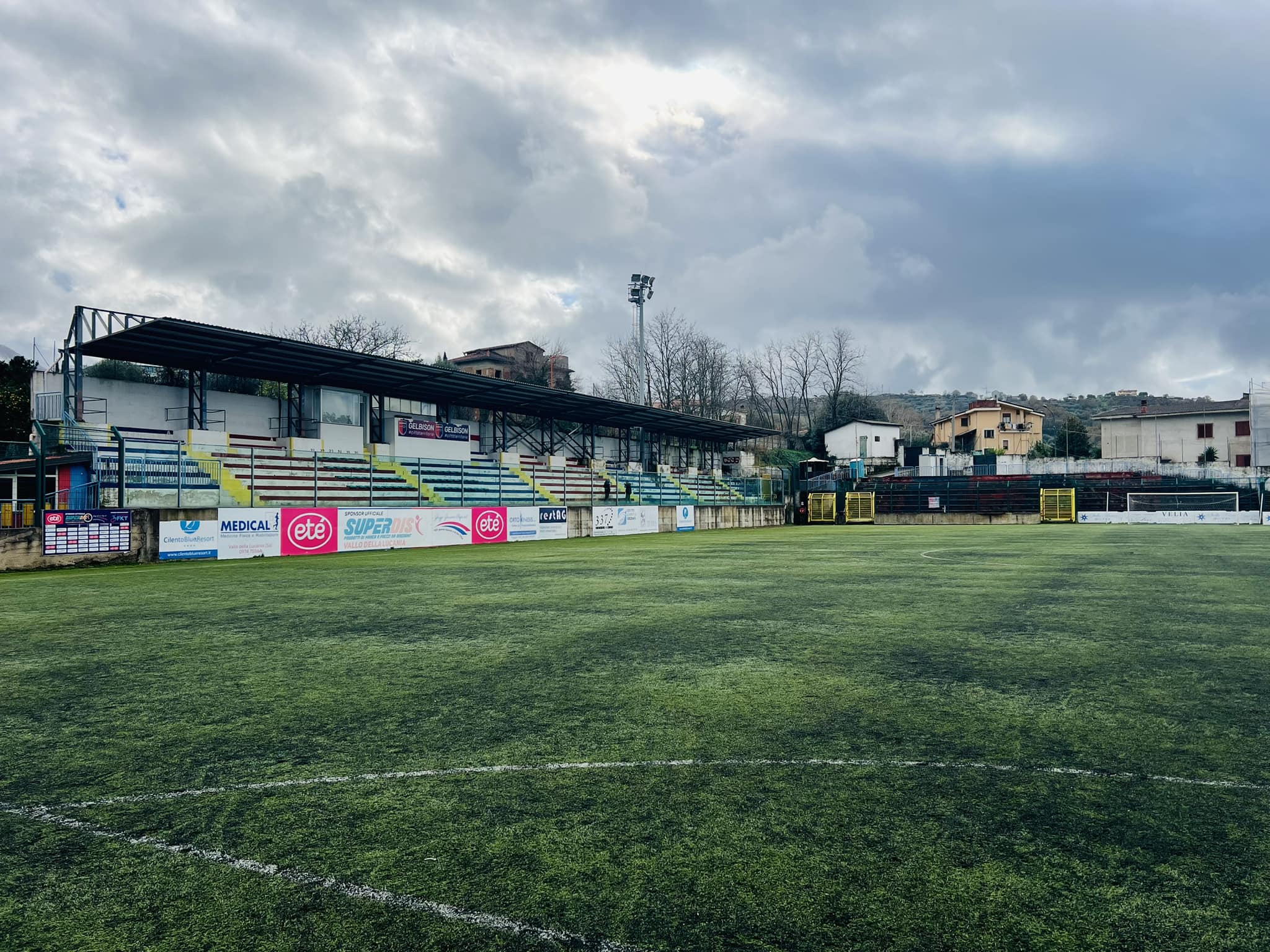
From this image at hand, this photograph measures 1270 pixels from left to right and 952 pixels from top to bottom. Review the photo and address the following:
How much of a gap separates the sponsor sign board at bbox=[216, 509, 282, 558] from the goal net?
44731 millimetres

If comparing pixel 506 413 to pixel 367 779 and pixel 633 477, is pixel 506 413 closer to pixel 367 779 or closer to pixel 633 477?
pixel 633 477

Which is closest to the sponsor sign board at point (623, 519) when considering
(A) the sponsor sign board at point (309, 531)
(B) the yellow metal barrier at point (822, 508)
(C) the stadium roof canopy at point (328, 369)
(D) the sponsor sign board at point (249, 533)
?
(C) the stadium roof canopy at point (328, 369)

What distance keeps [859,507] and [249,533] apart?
3970 cm

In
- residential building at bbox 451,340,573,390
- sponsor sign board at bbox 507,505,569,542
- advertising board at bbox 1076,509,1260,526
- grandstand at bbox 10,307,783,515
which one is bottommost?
advertising board at bbox 1076,509,1260,526

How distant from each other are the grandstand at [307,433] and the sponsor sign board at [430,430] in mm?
69

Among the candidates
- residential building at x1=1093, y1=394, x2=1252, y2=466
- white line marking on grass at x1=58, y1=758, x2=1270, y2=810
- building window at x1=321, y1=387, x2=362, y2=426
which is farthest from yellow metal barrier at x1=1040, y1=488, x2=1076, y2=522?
white line marking on grass at x1=58, y1=758, x2=1270, y2=810

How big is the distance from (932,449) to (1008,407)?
13.6 metres

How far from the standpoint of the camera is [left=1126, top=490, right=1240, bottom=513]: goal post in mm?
43469

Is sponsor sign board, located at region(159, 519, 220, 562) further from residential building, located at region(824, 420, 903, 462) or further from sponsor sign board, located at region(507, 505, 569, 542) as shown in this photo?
residential building, located at region(824, 420, 903, 462)

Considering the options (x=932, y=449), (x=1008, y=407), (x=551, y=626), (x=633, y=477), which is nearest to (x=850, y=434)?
(x=932, y=449)

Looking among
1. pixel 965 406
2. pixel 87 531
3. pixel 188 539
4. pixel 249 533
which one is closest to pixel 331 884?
pixel 87 531

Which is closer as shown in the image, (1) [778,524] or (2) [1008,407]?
(1) [778,524]

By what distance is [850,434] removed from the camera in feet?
250

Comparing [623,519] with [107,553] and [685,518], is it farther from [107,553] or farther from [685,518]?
[107,553]
